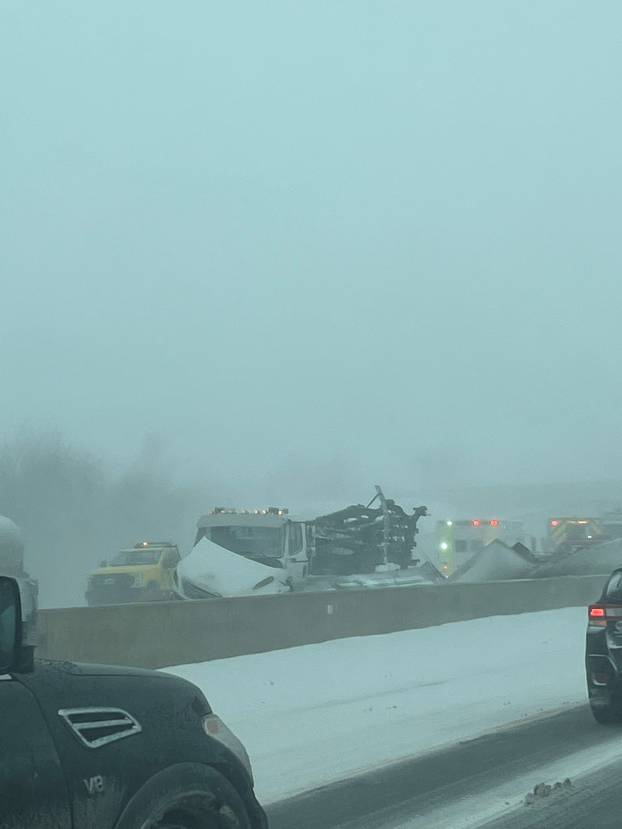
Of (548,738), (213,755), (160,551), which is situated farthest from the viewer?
(160,551)

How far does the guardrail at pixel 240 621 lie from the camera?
14.7 meters

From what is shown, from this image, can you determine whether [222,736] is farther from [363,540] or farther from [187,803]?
[363,540]

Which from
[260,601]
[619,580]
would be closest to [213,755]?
[619,580]

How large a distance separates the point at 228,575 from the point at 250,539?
2.76 metres

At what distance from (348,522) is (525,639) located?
10071mm

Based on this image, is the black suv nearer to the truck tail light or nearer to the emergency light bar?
the truck tail light

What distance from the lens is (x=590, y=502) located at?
132000 millimetres

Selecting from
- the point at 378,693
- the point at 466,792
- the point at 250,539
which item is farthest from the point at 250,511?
the point at 466,792

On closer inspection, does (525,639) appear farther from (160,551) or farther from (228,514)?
(160,551)

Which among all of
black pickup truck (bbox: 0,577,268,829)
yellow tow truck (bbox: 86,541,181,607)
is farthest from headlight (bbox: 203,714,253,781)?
yellow tow truck (bbox: 86,541,181,607)

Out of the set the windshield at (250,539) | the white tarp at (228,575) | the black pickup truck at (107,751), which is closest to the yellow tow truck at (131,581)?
the windshield at (250,539)

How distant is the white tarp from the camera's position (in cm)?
2680

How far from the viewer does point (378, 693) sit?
15.5 meters

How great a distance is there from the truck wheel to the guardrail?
893 centimetres
